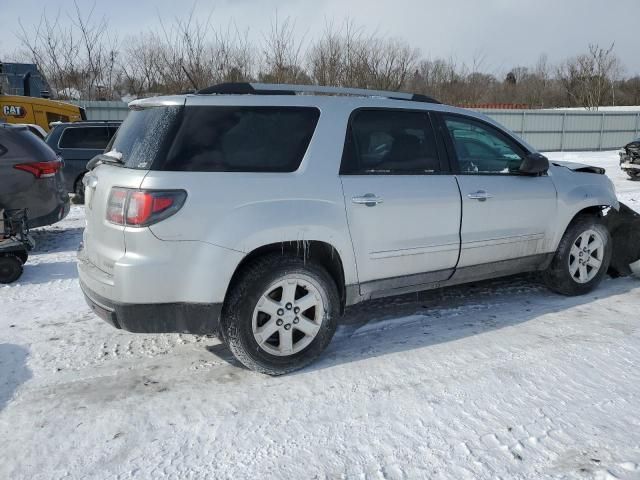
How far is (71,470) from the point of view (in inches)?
103

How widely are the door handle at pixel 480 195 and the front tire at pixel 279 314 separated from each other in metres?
1.39

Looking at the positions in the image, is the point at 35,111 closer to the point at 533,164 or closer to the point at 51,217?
the point at 51,217

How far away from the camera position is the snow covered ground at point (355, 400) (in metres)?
2.66

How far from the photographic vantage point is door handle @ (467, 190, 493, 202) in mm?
4254

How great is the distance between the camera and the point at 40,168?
702 cm

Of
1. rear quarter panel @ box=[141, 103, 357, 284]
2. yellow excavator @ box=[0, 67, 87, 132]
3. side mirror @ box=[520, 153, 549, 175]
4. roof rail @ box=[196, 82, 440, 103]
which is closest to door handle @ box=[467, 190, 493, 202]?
side mirror @ box=[520, 153, 549, 175]

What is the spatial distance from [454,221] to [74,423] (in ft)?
Answer: 9.54

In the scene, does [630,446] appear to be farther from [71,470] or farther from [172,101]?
[172,101]

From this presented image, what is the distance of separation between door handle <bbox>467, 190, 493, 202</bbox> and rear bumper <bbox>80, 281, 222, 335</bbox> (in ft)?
7.08

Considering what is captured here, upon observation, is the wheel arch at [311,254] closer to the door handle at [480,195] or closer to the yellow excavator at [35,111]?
the door handle at [480,195]

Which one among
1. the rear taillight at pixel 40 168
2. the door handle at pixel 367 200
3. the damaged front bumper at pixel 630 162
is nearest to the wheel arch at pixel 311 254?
the door handle at pixel 367 200

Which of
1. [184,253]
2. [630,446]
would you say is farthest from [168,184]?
[630,446]

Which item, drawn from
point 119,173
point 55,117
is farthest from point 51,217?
point 55,117

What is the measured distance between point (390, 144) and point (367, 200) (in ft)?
1.79
